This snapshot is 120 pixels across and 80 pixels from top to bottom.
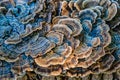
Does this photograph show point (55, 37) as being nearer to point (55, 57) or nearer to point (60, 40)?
point (60, 40)

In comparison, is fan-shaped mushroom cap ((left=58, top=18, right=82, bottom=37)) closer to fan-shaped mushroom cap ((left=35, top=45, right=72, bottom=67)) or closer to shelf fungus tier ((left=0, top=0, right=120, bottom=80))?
shelf fungus tier ((left=0, top=0, right=120, bottom=80))

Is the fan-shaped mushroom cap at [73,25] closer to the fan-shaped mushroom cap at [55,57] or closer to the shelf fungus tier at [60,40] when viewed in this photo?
the shelf fungus tier at [60,40]

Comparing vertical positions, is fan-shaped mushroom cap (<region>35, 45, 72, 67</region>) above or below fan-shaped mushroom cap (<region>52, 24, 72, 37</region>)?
below

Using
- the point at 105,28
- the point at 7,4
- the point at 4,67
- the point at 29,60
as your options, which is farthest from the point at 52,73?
the point at 7,4

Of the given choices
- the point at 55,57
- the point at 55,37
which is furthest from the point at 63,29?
the point at 55,57

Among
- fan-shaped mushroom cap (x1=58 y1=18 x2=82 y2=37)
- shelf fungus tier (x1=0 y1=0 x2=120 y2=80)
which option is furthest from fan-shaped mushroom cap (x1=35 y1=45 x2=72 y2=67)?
fan-shaped mushroom cap (x1=58 y1=18 x2=82 y2=37)

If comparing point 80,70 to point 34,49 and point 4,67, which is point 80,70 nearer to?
point 34,49

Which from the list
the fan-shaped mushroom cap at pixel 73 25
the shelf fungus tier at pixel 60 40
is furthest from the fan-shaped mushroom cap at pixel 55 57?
the fan-shaped mushroom cap at pixel 73 25

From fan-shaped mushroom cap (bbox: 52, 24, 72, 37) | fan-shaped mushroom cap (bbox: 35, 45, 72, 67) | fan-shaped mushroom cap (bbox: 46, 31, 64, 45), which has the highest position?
fan-shaped mushroom cap (bbox: 52, 24, 72, 37)
